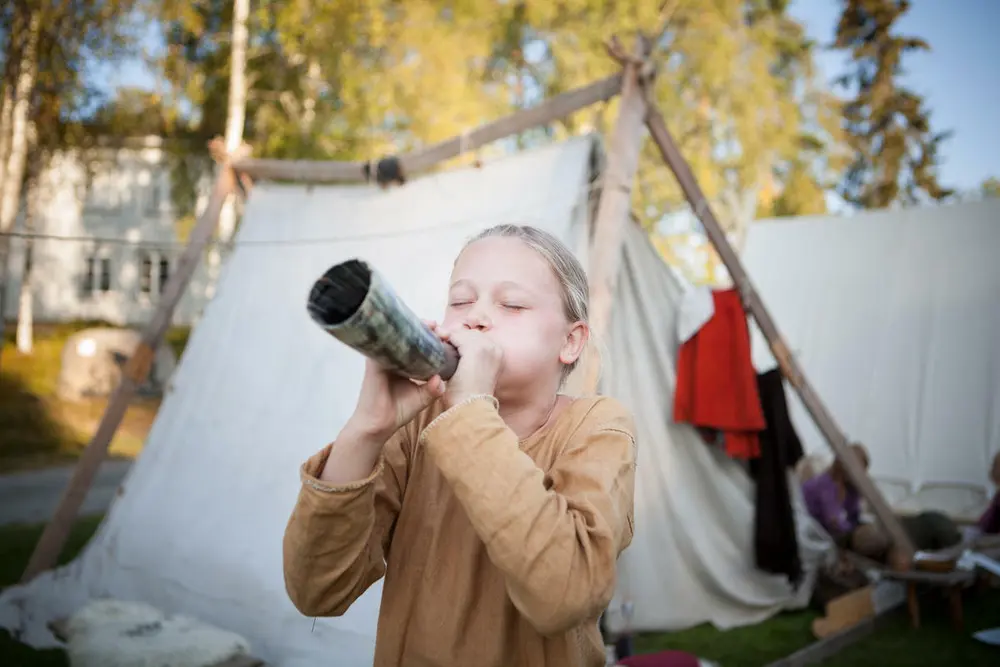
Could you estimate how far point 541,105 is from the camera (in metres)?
3.39

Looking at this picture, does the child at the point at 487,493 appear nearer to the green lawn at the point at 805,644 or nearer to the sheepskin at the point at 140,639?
the sheepskin at the point at 140,639

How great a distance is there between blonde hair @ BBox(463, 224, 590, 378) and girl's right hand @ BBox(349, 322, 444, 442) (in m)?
0.30

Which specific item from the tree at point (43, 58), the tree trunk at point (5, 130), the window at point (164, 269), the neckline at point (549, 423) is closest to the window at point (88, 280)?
the window at point (164, 269)

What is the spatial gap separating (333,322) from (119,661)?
2812 mm

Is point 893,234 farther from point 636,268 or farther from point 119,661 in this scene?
point 119,661

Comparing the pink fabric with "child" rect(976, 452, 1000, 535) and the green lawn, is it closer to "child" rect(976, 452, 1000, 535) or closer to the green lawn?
the green lawn

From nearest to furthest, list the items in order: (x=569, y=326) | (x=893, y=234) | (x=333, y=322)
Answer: (x=333, y=322) → (x=569, y=326) → (x=893, y=234)

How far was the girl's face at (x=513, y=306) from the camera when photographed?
1068 mm

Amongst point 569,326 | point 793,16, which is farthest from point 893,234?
point 793,16

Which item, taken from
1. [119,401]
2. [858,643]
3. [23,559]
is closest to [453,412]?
[119,401]

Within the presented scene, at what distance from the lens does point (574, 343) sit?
48.6 inches

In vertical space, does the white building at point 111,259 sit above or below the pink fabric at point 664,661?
above

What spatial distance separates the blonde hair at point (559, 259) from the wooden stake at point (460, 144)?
2246 mm

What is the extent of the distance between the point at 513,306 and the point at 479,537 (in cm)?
35
